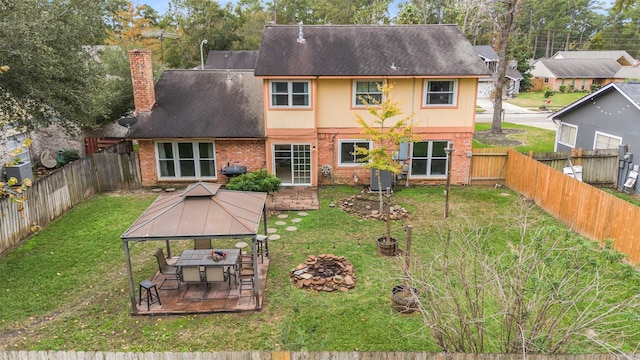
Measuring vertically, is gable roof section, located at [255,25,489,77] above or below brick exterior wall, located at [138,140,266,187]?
above

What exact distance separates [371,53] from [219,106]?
7228 mm

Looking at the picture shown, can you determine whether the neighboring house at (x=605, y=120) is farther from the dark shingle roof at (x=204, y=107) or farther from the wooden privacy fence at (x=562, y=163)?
the dark shingle roof at (x=204, y=107)

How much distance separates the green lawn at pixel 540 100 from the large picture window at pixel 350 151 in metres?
32.4

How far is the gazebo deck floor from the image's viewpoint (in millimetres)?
9336

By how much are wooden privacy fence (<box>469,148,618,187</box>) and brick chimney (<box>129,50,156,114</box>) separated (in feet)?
48.1

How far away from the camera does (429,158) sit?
18547mm

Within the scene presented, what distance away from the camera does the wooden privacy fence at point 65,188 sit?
1245 cm

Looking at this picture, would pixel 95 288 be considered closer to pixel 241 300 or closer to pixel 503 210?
pixel 241 300

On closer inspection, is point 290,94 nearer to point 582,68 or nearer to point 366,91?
point 366,91

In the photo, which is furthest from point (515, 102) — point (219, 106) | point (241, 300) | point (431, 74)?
point (241, 300)

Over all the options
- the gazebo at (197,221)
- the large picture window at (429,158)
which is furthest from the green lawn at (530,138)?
the gazebo at (197,221)

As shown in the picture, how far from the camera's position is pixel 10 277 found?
426 inches

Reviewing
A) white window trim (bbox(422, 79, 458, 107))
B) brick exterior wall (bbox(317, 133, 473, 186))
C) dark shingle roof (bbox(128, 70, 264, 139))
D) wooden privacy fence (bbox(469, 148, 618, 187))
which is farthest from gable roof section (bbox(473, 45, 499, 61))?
dark shingle roof (bbox(128, 70, 264, 139))

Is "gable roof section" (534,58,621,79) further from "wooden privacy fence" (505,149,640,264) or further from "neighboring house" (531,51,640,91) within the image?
"wooden privacy fence" (505,149,640,264)
